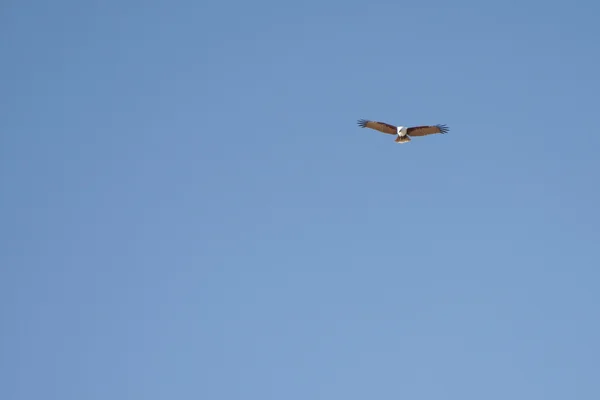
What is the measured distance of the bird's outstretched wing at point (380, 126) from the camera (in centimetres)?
6412

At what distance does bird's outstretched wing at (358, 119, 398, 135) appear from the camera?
2525 inches

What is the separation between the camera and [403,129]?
64.1 metres

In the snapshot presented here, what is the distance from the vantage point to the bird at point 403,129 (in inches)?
2525

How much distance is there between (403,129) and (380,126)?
1041 mm

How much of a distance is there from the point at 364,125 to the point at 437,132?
10.8ft

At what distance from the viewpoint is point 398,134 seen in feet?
211

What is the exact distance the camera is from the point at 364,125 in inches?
2539

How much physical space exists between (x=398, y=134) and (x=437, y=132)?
1.76m

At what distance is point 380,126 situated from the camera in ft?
211

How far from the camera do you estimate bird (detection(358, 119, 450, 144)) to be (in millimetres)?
64125

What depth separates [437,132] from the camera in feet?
211

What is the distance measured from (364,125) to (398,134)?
1.59 metres
